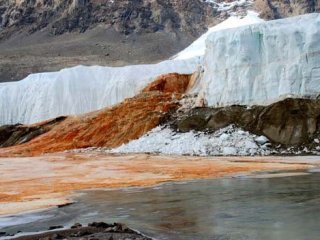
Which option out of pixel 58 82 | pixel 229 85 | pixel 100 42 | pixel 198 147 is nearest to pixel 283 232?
pixel 198 147

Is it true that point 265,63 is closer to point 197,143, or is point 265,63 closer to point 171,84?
point 197,143

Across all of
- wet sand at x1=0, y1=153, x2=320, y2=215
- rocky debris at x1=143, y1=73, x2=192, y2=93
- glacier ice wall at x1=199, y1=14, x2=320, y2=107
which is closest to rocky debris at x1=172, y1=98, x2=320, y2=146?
glacier ice wall at x1=199, y1=14, x2=320, y2=107

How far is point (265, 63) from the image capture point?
1877 inches

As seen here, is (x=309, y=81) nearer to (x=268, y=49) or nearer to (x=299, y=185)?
(x=268, y=49)

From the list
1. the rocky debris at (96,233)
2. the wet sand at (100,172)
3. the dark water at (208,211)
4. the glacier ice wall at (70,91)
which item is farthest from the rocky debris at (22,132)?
the rocky debris at (96,233)

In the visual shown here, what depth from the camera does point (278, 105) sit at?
44500 millimetres

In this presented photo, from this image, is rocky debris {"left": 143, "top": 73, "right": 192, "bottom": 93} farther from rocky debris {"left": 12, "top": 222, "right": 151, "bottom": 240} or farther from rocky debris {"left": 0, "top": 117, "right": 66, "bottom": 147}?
rocky debris {"left": 12, "top": 222, "right": 151, "bottom": 240}

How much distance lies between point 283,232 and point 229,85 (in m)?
37.2

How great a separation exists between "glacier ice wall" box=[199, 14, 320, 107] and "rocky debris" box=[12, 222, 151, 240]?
110ft

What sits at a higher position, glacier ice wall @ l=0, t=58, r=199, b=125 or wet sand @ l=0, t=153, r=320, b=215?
glacier ice wall @ l=0, t=58, r=199, b=125

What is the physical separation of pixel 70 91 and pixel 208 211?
→ 61330 millimetres

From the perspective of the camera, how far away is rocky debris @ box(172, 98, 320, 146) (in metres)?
41.2

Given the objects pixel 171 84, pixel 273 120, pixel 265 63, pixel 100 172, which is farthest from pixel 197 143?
pixel 171 84

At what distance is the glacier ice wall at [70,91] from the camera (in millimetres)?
73750
